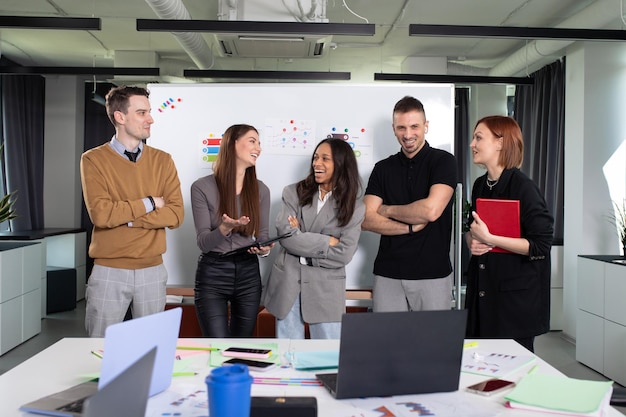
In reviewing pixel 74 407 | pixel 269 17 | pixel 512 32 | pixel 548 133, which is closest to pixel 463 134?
pixel 548 133

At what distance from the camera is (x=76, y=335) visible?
615cm

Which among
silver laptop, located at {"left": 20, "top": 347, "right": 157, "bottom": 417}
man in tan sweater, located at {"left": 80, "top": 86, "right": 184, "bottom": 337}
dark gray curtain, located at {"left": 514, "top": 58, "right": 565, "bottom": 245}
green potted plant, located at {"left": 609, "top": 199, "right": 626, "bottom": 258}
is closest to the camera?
silver laptop, located at {"left": 20, "top": 347, "right": 157, "bottom": 417}

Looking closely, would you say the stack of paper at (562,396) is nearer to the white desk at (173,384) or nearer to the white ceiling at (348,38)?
the white desk at (173,384)

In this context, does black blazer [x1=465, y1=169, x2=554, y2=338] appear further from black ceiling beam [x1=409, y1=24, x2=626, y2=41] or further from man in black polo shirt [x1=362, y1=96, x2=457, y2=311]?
black ceiling beam [x1=409, y1=24, x2=626, y2=41]

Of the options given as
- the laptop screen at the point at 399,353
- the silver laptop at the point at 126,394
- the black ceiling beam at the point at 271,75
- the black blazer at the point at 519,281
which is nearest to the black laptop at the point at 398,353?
the laptop screen at the point at 399,353

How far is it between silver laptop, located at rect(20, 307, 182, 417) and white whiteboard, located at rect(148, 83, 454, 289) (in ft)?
7.57

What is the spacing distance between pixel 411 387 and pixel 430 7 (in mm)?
5394

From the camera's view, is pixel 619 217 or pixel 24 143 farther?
pixel 24 143

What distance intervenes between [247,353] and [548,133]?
622cm

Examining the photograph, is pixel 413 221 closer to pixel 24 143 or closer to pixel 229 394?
pixel 229 394

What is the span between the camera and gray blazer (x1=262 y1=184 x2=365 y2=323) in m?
3.03

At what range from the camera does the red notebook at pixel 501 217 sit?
9.04 feet

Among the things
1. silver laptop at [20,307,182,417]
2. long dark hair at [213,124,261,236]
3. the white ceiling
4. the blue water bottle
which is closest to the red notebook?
long dark hair at [213,124,261,236]

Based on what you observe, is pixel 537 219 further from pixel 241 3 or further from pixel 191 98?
pixel 241 3
